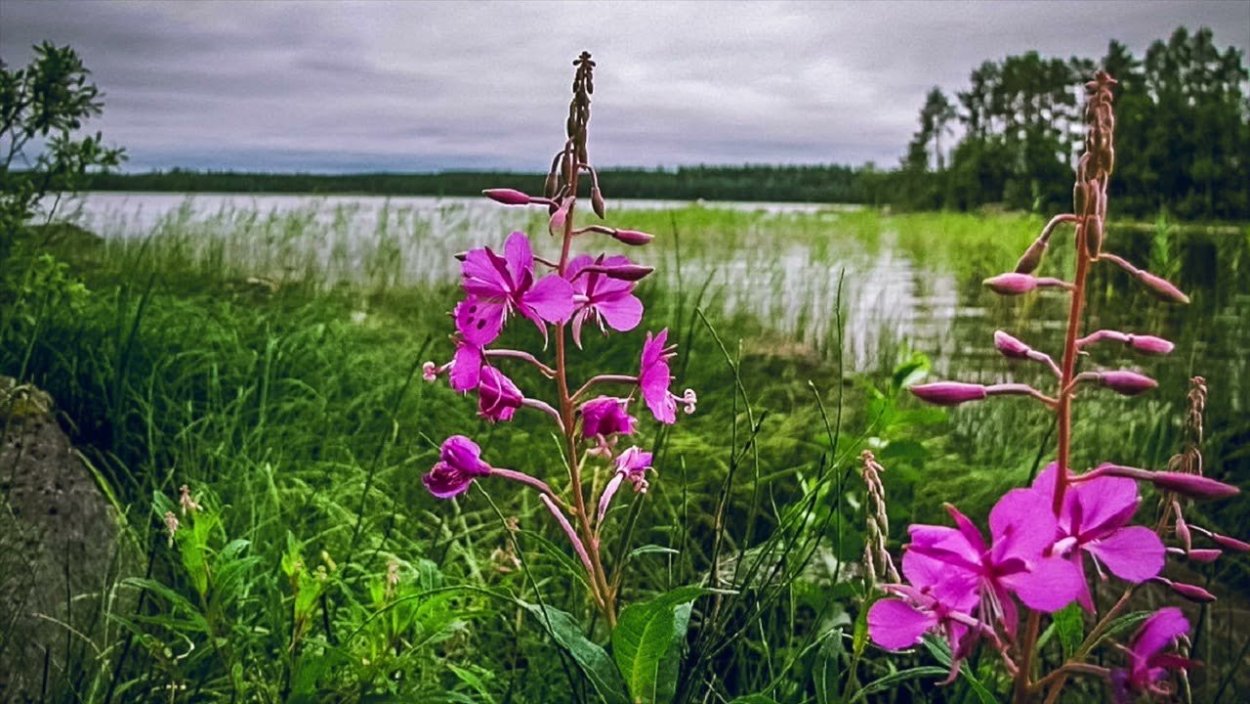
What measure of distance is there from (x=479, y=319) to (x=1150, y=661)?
55 cm

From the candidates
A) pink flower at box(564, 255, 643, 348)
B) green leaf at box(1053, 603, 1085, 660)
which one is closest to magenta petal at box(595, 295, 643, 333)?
pink flower at box(564, 255, 643, 348)

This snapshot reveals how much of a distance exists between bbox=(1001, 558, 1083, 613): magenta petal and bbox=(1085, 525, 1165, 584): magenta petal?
4 cm

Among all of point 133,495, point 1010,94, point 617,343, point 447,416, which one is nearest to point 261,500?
point 133,495

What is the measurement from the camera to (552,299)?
0.93m

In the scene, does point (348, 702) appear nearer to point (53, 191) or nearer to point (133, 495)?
point (133, 495)

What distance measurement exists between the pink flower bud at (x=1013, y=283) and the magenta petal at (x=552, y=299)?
0.34 meters

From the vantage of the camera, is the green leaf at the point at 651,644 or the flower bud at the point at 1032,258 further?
the green leaf at the point at 651,644

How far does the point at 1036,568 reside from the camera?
2.17 feet

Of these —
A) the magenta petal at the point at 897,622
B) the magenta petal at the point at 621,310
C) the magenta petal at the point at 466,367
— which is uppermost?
the magenta petal at the point at 621,310

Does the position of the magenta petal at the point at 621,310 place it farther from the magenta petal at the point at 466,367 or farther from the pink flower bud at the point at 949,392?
the pink flower bud at the point at 949,392

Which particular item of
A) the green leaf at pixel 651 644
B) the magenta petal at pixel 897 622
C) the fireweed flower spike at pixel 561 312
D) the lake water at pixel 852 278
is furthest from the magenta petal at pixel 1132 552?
the lake water at pixel 852 278

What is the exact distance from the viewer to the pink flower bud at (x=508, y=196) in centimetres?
100

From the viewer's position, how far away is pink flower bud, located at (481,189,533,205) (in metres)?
1.00

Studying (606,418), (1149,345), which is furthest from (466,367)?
(1149,345)
